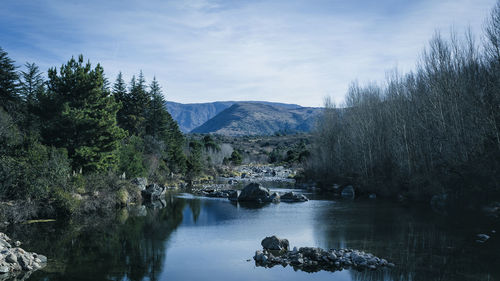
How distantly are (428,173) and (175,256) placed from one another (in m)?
24.8

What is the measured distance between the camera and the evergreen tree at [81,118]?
29.7m

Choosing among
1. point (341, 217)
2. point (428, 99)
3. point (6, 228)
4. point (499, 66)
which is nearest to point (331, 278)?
point (341, 217)

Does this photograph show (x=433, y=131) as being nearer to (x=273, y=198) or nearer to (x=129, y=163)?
(x=273, y=198)

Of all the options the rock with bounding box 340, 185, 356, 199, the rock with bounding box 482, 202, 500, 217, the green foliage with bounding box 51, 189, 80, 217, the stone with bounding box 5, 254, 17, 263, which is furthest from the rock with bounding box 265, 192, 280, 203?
the stone with bounding box 5, 254, 17, 263

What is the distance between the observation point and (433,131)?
108ft

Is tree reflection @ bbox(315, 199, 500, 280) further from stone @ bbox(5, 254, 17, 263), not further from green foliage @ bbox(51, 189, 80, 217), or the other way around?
green foliage @ bbox(51, 189, 80, 217)

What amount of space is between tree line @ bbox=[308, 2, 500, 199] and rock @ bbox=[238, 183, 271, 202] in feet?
40.7

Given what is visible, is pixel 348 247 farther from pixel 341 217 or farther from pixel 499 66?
pixel 499 66

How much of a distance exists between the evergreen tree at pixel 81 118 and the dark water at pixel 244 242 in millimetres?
5707

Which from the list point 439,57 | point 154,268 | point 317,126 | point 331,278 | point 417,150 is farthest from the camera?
point 317,126

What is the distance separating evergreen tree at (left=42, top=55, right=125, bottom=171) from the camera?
29672mm

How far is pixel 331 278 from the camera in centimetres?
1355

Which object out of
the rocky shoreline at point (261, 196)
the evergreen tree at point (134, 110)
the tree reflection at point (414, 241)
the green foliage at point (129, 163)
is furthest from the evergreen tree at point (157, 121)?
the tree reflection at point (414, 241)

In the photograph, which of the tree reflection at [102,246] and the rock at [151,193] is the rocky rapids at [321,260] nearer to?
the tree reflection at [102,246]
